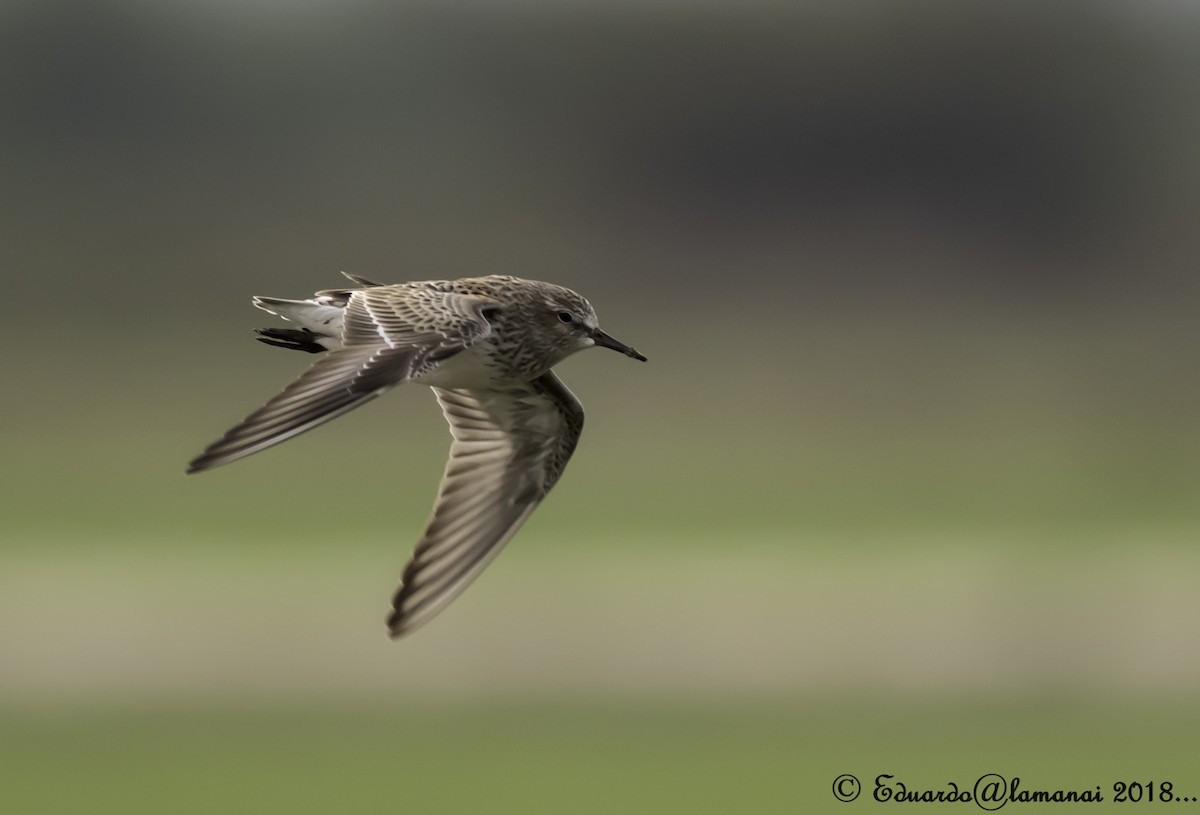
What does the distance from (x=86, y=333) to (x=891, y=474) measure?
23.2m

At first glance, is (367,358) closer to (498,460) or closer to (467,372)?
(467,372)

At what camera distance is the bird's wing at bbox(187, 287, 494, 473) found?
22.1 feet

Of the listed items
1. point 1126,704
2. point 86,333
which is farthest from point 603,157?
point 1126,704

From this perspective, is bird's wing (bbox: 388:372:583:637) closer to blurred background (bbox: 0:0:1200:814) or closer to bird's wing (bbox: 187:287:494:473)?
bird's wing (bbox: 187:287:494:473)

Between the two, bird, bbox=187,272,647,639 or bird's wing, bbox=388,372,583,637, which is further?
bird's wing, bbox=388,372,583,637

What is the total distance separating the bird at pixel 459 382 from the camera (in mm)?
7379

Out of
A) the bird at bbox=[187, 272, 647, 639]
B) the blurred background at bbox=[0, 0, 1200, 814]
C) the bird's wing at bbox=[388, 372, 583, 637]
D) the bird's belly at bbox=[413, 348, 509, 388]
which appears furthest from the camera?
the blurred background at bbox=[0, 0, 1200, 814]

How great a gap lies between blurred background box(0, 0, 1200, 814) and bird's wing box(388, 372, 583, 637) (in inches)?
1136

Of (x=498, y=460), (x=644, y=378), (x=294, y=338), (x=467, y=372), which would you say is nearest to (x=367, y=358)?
(x=294, y=338)

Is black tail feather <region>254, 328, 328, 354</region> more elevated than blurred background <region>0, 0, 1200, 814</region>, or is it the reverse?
blurred background <region>0, 0, 1200, 814</region>

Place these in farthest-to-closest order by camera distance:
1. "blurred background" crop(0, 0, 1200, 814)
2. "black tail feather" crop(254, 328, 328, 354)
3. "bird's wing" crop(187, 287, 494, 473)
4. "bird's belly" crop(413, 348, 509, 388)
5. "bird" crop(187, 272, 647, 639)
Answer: "blurred background" crop(0, 0, 1200, 814)
"bird's belly" crop(413, 348, 509, 388)
"black tail feather" crop(254, 328, 328, 354)
"bird" crop(187, 272, 647, 639)
"bird's wing" crop(187, 287, 494, 473)

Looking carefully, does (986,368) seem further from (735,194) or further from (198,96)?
(198,96)

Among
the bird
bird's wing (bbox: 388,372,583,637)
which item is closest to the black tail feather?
→ the bird

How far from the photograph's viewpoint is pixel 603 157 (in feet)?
191
